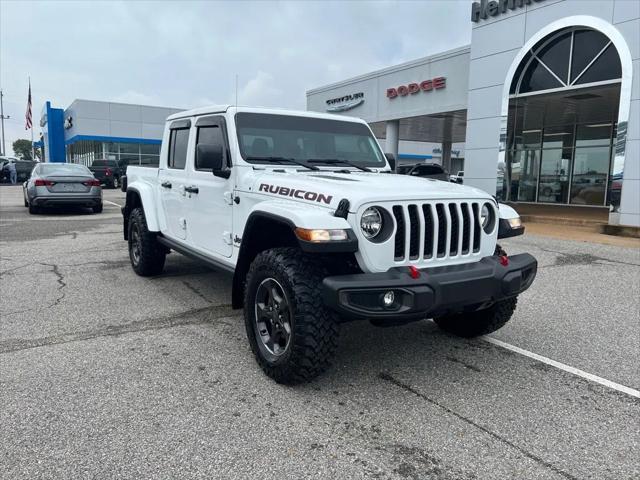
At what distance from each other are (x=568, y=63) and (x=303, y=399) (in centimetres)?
1287

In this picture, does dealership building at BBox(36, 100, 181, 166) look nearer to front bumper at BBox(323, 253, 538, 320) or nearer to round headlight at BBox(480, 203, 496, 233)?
round headlight at BBox(480, 203, 496, 233)

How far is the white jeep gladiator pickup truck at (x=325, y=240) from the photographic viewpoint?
3.04 meters

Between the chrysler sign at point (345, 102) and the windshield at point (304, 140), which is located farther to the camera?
the chrysler sign at point (345, 102)

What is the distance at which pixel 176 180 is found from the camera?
540 centimetres

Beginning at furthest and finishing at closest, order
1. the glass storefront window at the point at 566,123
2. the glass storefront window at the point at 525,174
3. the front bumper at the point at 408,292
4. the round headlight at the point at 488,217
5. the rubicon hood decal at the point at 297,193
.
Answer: the glass storefront window at the point at 525,174, the glass storefront window at the point at 566,123, the round headlight at the point at 488,217, the rubicon hood decal at the point at 297,193, the front bumper at the point at 408,292

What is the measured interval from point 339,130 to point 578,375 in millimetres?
2940

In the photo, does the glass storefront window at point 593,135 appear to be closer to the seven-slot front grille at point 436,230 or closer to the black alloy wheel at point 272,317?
the seven-slot front grille at point 436,230

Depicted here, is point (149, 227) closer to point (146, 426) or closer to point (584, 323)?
point (146, 426)

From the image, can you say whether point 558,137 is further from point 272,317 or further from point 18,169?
point 18,169

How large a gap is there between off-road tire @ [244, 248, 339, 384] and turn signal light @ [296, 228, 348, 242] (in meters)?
0.30

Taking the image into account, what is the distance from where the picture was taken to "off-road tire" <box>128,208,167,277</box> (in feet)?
20.2

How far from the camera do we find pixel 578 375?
3717mm

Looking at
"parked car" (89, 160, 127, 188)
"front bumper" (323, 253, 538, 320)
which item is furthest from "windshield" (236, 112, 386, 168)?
"parked car" (89, 160, 127, 188)

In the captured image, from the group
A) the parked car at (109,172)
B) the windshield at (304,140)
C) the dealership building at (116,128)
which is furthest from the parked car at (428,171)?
the dealership building at (116,128)
